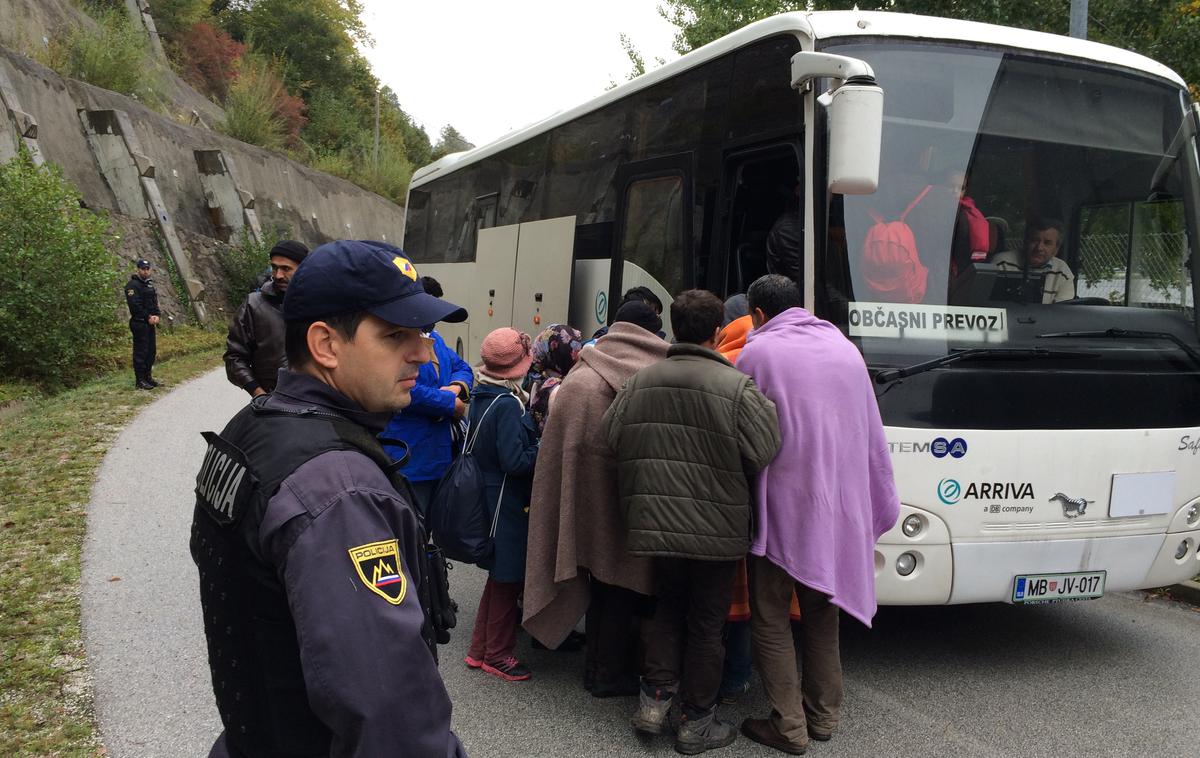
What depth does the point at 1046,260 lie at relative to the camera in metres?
4.82

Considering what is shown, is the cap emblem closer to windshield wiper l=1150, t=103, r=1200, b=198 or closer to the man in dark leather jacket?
the man in dark leather jacket

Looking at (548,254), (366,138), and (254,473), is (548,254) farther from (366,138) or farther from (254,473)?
(366,138)

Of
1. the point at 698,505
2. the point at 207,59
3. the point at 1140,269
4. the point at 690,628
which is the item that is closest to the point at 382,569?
the point at 698,505

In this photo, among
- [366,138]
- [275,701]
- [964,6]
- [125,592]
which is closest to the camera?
[275,701]

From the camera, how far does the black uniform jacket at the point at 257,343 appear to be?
6.13 metres

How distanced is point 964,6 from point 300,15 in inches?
1864

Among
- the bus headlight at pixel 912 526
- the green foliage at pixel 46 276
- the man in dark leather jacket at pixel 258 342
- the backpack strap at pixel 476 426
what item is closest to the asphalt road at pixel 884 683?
the bus headlight at pixel 912 526

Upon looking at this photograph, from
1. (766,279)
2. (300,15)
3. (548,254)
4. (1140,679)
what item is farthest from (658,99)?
(300,15)

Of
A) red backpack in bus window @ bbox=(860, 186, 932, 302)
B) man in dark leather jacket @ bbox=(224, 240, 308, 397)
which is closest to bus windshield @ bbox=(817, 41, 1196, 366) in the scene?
red backpack in bus window @ bbox=(860, 186, 932, 302)

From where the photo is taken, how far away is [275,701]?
154 cm

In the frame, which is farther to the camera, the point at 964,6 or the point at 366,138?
the point at 366,138

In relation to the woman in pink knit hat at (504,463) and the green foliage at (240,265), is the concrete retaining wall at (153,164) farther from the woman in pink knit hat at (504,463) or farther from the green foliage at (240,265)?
the woman in pink knit hat at (504,463)

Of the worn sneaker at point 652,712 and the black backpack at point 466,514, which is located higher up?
the black backpack at point 466,514

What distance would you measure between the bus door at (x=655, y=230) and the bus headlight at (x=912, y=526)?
202cm
